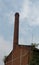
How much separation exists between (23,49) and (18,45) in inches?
60.7

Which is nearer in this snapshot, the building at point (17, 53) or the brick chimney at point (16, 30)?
the building at point (17, 53)

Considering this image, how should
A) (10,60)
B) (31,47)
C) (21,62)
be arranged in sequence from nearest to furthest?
(31,47) → (21,62) → (10,60)

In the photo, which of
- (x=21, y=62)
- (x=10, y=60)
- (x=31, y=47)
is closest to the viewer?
(x=31, y=47)

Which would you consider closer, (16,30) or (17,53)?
(17,53)

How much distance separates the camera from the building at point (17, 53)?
2752 centimetres

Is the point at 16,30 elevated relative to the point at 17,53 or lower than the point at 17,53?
elevated

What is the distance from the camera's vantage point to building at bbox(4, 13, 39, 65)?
90.3 ft

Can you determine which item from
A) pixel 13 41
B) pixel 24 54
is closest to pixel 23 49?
pixel 24 54

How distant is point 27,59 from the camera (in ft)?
90.5

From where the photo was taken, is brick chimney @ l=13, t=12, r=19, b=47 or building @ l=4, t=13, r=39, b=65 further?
brick chimney @ l=13, t=12, r=19, b=47

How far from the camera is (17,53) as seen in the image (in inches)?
1172

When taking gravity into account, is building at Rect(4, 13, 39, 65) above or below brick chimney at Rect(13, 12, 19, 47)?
below

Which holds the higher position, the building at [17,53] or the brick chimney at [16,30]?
the brick chimney at [16,30]

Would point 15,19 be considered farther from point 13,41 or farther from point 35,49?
point 35,49
